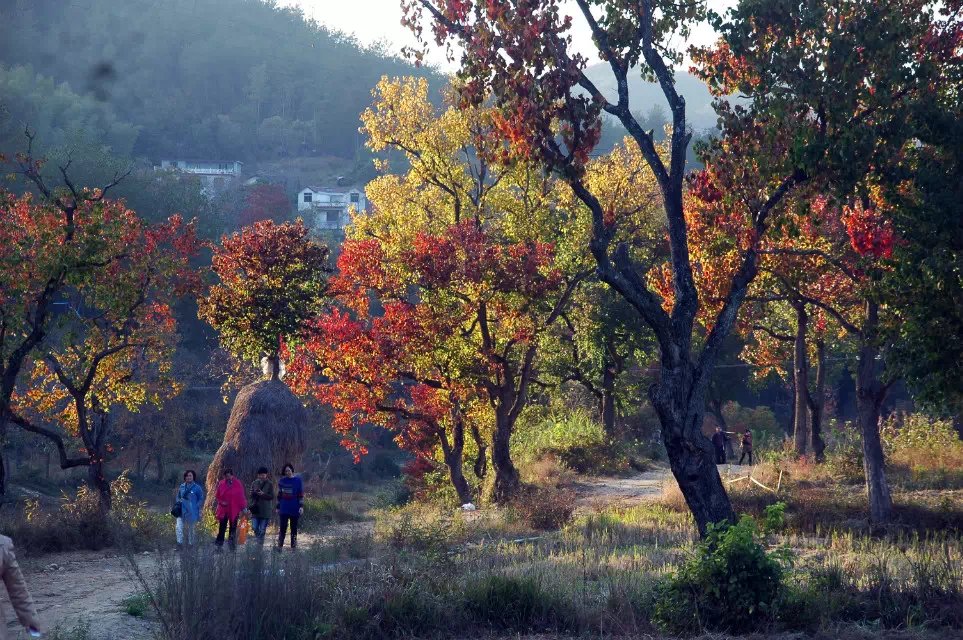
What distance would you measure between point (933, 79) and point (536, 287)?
10.3 meters

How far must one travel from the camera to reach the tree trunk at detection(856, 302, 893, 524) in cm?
1889

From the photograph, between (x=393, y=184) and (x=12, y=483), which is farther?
(x=12, y=483)

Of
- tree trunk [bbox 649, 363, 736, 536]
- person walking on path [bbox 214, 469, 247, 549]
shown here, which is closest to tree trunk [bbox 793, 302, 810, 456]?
tree trunk [bbox 649, 363, 736, 536]

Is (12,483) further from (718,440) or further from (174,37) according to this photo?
(174,37)

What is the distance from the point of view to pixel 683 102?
13844 mm

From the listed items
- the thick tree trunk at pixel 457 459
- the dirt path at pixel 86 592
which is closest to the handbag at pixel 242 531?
the dirt path at pixel 86 592

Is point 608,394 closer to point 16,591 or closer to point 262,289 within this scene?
point 262,289

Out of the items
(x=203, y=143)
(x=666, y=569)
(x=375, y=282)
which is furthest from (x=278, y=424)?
(x=203, y=143)

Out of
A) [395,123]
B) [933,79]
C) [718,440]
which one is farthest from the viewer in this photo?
[718,440]

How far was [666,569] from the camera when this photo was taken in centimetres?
1221

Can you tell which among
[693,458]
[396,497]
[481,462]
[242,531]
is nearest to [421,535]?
[242,531]

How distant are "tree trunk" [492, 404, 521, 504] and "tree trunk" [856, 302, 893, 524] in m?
9.38

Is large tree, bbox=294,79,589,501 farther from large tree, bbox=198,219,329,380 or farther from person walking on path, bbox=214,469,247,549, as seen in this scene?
person walking on path, bbox=214,469,247,549

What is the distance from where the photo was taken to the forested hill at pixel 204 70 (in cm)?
9219
